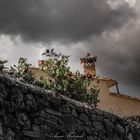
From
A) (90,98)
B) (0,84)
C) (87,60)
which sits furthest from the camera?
(87,60)

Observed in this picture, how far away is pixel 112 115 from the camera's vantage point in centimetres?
1233

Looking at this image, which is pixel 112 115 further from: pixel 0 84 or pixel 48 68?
pixel 48 68

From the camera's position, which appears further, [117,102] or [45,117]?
[117,102]

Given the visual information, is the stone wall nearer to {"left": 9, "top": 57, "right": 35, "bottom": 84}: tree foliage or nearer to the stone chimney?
{"left": 9, "top": 57, "right": 35, "bottom": 84}: tree foliage

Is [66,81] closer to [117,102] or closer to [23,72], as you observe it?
[23,72]

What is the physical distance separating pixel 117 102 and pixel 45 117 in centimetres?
1400

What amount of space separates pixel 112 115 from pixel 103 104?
10770 millimetres

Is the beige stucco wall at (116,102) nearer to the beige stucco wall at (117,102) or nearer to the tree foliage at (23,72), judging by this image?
the beige stucco wall at (117,102)

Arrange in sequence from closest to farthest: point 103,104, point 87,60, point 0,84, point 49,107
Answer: point 0,84, point 49,107, point 103,104, point 87,60

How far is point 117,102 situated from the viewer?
23.9 metres

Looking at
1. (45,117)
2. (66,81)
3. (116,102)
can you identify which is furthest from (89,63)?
(45,117)

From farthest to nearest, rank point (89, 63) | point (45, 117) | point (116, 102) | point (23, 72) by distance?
point (89, 63), point (116, 102), point (23, 72), point (45, 117)

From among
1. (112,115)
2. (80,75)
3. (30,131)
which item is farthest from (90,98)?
(30,131)

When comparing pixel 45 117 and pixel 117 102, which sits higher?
pixel 117 102
